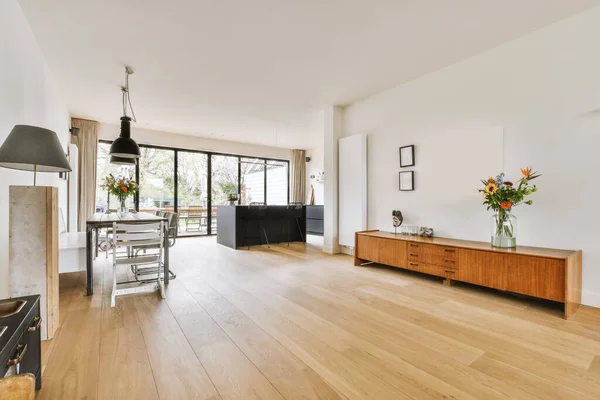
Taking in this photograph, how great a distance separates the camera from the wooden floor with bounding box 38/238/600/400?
1586 mm

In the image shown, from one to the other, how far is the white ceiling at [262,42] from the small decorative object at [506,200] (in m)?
1.64

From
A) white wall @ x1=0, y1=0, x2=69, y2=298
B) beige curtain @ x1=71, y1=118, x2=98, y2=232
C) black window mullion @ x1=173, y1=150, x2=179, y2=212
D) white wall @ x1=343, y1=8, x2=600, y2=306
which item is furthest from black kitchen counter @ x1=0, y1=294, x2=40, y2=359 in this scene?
black window mullion @ x1=173, y1=150, x2=179, y2=212

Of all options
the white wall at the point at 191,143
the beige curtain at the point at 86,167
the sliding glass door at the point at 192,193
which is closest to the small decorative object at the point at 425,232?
the sliding glass door at the point at 192,193

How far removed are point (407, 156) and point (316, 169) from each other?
5.32 m

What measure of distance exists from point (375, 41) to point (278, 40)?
112cm

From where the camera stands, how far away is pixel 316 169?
31.6 ft

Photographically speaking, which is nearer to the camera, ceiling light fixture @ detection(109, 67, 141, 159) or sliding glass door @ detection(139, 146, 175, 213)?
ceiling light fixture @ detection(109, 67, 141, 159)

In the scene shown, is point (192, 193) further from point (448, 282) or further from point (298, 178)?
point (448, 282)

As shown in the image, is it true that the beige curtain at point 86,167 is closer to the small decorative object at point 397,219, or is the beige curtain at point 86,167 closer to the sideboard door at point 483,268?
the small decorative object at point 397,219

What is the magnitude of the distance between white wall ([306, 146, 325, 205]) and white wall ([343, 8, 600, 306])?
5.05m

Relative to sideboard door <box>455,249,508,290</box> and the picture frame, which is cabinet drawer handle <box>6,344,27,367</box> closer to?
sideboard door <box>455,249,508,290</box>

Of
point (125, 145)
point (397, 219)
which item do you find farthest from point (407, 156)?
point (125, 145)

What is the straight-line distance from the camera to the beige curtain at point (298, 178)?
31.9 feet

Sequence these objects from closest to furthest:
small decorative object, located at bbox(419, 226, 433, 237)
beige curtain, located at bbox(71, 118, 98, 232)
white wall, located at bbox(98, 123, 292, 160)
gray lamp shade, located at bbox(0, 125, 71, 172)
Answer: gray lamp shade, located at bbox(0, 125, 71, 172), small decorative object, located at bbox(419, 226, 433, 237), beige curtain, located at bbox(71, 118, 98, 232), white wall, located at bbox(98, 123, 292, 160)
